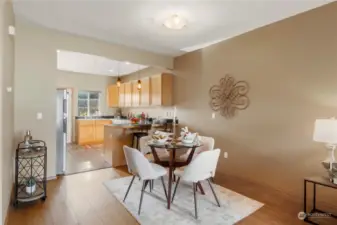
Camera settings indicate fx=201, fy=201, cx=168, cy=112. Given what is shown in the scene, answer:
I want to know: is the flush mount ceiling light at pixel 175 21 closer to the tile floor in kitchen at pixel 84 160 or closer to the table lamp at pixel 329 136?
the table lamp at pixel 329 136

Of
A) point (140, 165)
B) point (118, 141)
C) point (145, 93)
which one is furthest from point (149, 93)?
point (140, 165)

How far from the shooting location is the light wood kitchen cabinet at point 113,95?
7.51 meters

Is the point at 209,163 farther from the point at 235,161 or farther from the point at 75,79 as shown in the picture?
the point at 75,79

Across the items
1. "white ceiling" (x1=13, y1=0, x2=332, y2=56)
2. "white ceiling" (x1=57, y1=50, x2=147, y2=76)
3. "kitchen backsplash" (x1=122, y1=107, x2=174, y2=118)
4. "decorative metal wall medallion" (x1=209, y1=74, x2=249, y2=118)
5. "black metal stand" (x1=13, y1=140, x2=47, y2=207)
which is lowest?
"black metal stand" (x1=13, y1=140, x2=47, y2=207)

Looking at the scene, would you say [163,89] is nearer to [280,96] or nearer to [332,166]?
[280,96]

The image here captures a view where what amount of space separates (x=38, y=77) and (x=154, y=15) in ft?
7.34

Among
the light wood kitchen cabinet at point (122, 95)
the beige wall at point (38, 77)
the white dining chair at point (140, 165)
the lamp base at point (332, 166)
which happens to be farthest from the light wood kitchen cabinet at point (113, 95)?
the lamp base at point (332, 166)

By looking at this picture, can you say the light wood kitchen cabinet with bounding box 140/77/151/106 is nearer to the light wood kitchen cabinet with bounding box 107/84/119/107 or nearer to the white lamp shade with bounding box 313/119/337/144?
the light wood kitchen cabinet with bounding box 107/84/119/107

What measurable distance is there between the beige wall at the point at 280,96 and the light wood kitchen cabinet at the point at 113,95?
4.24 m

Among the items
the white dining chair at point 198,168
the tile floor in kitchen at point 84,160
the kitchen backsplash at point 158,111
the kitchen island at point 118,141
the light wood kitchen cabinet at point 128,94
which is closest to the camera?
the white dining chair at point 198,168

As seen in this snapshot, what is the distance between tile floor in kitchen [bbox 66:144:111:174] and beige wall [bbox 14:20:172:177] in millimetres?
716

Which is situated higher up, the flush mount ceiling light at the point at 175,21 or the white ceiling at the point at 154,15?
the white ceiling at the point at 154,15

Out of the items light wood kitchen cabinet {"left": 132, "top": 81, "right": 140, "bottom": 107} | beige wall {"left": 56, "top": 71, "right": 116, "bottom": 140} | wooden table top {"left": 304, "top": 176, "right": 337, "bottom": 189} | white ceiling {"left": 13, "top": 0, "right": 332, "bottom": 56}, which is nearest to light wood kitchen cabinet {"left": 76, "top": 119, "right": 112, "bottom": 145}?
beige wall {"left": 56, "top": 71, "right": 116, "bottom": 140}

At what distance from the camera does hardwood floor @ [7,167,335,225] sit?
91.8 inches
